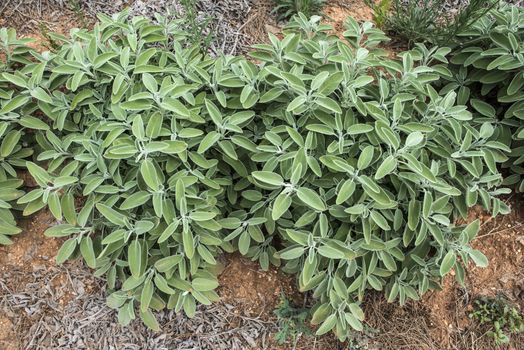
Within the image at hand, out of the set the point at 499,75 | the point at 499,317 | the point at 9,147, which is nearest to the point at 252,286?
the point at 499,317

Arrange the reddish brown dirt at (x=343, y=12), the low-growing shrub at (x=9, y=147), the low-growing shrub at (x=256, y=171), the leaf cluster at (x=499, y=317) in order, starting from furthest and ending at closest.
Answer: the reddish brown dirt at (x=343, y=12) → the leaf cluster at (x=499, y=317) → the low-growing shrub at (x=9, y=147) → the low-growing shrub at (x=256, y=171)

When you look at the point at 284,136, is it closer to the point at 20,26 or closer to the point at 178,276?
the point at 178,276

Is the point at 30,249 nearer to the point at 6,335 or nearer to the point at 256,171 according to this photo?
the point at 6,335

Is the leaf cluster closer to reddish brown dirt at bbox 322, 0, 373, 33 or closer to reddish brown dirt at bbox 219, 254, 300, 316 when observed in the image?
reddish brown dirt at bbox 219, 254, 300, 316

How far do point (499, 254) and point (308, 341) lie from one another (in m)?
1.14

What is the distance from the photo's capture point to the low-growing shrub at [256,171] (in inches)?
84.2

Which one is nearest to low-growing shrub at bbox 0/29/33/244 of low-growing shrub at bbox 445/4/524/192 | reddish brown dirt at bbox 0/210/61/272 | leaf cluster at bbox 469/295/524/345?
reddish brown dirt at bbox 0/210/61/272

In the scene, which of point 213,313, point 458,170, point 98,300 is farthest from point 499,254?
point 98,300

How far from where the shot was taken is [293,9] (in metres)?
3.04

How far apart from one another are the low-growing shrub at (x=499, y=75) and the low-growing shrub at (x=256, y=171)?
0.18 meters

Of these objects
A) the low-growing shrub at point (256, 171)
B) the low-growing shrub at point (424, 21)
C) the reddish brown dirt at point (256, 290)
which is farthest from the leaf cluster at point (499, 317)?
the low-growing shrub at point (424, 21)

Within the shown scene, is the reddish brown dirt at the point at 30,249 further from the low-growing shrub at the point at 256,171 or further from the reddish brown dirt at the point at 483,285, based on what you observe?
the reddish brown dirt at the point at 483,285

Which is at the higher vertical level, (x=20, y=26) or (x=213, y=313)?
(x=20, y=26)

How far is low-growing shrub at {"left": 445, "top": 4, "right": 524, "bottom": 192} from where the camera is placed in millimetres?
2453
